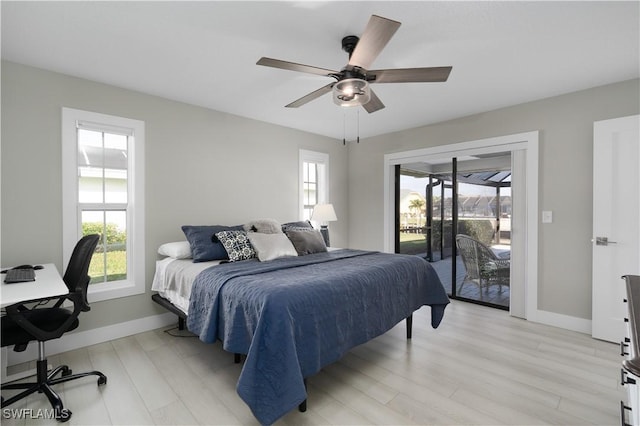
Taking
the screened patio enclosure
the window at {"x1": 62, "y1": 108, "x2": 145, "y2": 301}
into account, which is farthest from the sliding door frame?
the window at {"x1": 62, "y1": 108, "x2": 145, "y2": 301}

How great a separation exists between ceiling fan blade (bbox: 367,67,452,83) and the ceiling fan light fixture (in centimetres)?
9

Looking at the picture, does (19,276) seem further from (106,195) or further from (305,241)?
(305,241)

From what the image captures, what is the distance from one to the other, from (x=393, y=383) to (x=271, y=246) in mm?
1654

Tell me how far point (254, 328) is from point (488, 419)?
154 cm

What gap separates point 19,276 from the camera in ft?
6.66

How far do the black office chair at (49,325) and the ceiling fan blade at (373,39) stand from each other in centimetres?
224

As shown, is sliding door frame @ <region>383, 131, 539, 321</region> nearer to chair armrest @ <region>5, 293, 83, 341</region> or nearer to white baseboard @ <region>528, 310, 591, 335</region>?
white baseboard @ <region>528, 310, 591, 335</region>

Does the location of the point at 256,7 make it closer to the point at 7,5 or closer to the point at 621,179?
the point at 7,5

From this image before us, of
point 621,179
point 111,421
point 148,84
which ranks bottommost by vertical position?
point 111,421

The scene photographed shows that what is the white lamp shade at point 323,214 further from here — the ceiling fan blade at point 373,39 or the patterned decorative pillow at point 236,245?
the ceiling fan blade at point 373,39

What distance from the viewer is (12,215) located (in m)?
2.53

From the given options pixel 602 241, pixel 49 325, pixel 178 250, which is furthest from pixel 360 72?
pixel 602 241

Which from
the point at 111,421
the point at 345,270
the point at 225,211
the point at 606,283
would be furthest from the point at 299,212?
the point at 606,283

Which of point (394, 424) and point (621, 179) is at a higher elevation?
point (621, 179)
